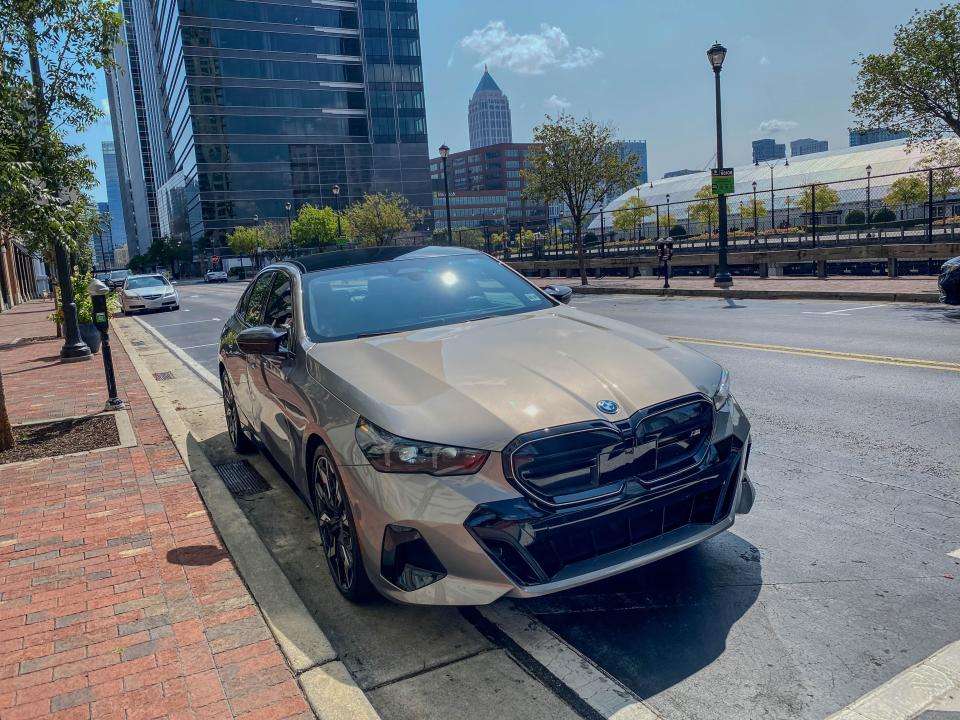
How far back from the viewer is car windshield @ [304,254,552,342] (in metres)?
4.59

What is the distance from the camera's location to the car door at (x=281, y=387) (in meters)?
4.42

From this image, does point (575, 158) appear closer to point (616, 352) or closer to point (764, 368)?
point (764, 368)

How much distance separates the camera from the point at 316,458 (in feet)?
12.9

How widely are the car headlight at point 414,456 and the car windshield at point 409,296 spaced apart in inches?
50.6

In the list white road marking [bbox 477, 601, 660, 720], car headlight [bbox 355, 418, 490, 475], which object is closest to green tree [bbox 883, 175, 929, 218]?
white road marking [bbox 477, 601, 660, 720]

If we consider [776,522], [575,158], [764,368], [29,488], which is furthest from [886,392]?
[575,158]

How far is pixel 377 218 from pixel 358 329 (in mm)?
57130

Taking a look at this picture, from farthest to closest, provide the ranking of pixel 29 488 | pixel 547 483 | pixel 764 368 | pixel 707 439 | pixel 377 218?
pixel 377 218, pixel 764 368, pixel 29 488, pixel 707 439, pixel 547 483

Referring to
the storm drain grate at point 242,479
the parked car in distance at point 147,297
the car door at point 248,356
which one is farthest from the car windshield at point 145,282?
the storm drain grate at point 242,479

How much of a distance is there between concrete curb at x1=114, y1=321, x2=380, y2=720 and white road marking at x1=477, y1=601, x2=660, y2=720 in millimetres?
727

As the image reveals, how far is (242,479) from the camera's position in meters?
6.07

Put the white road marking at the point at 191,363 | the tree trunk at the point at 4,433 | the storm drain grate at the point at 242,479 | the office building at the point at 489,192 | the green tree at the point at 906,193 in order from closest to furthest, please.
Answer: the storm drain grate at the point at 242,479 < the tree trunk at the point at 4,433 < the white road marking at the point at 191,363 < the green tree at the point at 906,193 < the office building at the point at 489,192

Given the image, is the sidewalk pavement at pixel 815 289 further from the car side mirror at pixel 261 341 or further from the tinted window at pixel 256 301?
the car side mirror at pixel 261 341

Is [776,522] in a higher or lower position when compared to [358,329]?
lower
